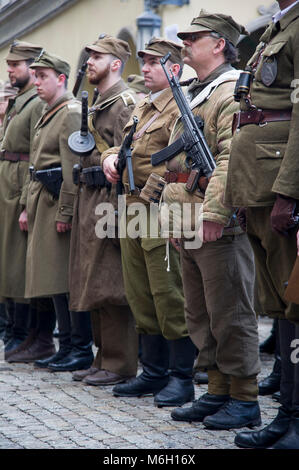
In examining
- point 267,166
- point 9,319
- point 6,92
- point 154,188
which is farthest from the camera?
point 6,92

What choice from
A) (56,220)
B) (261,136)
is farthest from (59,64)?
(261,136)

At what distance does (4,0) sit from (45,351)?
13650 mm

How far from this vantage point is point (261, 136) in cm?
395

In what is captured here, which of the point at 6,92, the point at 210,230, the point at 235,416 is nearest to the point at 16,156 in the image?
the point at 6,92

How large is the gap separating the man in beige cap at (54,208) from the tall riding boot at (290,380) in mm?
2698

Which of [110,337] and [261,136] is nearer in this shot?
[261,136]

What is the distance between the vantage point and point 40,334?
23.8 ft

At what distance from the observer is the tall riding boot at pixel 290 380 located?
13.1 ft

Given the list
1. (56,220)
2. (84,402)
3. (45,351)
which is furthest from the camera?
(45,351)

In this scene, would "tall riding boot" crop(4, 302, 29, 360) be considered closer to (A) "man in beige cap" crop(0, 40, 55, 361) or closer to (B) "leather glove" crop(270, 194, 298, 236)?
(A) "man in beige cap" crop(0, 40, 55, 361)

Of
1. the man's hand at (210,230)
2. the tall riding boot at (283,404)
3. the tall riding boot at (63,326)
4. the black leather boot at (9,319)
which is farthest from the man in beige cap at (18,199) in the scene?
the tall riding boot at (283,404)

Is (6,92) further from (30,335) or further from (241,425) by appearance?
(241,425)

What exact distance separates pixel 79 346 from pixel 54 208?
97 centimetres
